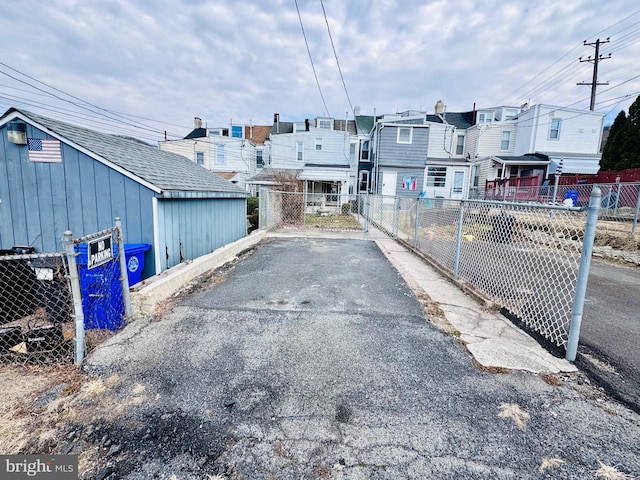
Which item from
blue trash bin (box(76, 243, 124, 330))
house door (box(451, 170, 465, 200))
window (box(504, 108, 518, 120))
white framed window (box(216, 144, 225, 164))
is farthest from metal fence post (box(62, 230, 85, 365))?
window (box(504, 108, 518, 120))

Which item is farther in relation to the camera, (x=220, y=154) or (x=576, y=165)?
(x=220, y=154)

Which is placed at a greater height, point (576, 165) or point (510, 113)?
point (510, 113)

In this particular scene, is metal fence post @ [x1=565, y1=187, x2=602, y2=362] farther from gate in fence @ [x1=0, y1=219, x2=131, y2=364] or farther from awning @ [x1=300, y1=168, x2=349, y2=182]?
awning @ [x1=300, y1=168, x2=349, y2=182]

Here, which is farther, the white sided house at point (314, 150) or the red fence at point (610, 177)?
the white sided house at point (314, 150)

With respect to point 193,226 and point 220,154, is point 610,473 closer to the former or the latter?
point 193,226

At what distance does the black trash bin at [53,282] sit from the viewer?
310cm

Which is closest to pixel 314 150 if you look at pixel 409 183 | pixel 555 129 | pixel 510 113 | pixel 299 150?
pixel 299 150

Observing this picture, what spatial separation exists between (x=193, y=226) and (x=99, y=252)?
12.4 feet

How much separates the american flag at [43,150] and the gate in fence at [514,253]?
6164 mm

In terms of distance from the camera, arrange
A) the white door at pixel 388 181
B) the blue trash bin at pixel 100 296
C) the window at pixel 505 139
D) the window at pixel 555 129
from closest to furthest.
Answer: the blue trash bin at pixel 100 296 → the white door at pixel 388 181 → the window at pixel 555 129 → the window at pixel 505 139

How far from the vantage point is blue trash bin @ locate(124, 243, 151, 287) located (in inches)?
191

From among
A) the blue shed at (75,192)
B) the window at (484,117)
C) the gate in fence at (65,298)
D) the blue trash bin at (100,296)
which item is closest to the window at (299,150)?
the window at (484,117)

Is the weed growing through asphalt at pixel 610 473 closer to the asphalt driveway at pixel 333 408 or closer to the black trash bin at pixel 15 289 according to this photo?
the asphalt driveway at pixel 333 408

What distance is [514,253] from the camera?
5.66m
